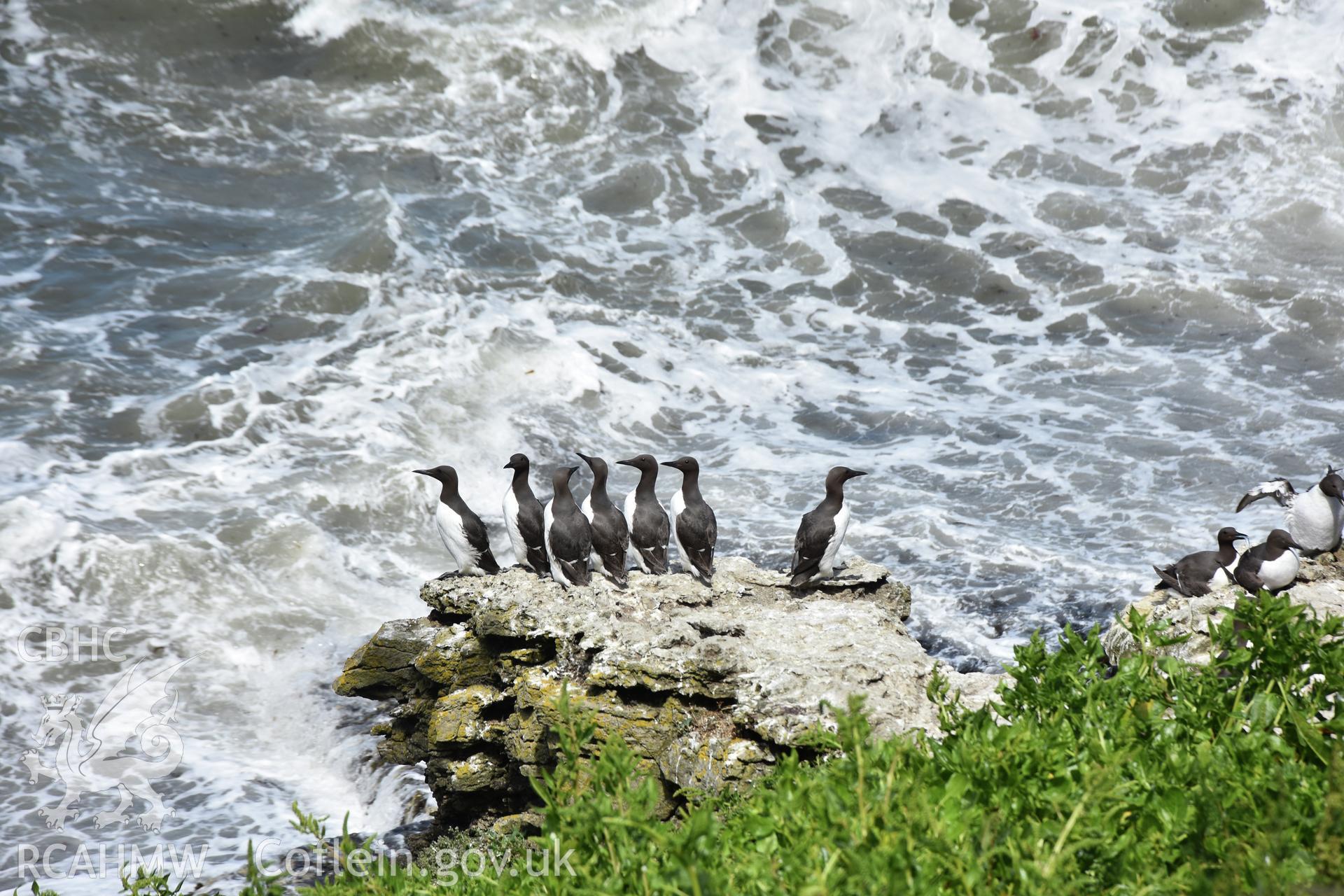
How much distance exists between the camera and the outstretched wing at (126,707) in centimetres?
858

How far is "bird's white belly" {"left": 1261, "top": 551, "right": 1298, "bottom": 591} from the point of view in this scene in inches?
303

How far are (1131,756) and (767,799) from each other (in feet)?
3.26

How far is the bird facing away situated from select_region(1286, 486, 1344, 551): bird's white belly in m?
0.62

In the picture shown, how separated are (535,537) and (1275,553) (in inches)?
207

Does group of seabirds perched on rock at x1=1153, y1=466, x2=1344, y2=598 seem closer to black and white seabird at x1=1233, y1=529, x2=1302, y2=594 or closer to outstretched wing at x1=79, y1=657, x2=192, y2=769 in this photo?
black and white seabird at x1=1233, y1=529, x2=1302, y2=594

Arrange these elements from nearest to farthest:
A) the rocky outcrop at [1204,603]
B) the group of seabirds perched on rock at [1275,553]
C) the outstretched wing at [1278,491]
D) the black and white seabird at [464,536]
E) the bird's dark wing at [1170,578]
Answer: the rocky outcrop at [1204,603] → the group of seabirds perched on rock at [1275,553] → the bird's dark wing at [1170,578] → the black and white seabird at [464,536] → the outstretched wing at [1278,491]

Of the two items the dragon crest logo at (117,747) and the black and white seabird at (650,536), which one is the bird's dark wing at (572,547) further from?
the dragon crest logo at (117,747)

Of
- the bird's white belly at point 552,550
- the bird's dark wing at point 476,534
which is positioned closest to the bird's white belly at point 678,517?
the bird's white belly at point 552,550

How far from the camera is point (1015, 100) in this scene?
69.7 feet

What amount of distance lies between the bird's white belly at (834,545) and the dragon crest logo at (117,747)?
4926mm

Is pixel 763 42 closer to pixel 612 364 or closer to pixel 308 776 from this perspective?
pixel 612 364

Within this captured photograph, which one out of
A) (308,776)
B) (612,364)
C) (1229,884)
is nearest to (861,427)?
(612,364)

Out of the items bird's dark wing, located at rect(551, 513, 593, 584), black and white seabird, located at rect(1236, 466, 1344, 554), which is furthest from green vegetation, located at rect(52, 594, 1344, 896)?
black and white seabird, located at rect(1236, 466, 1344, 554)

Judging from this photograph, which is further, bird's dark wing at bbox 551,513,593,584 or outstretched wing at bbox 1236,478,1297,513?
outstretched wing at bbox 1236,478,1297,513
